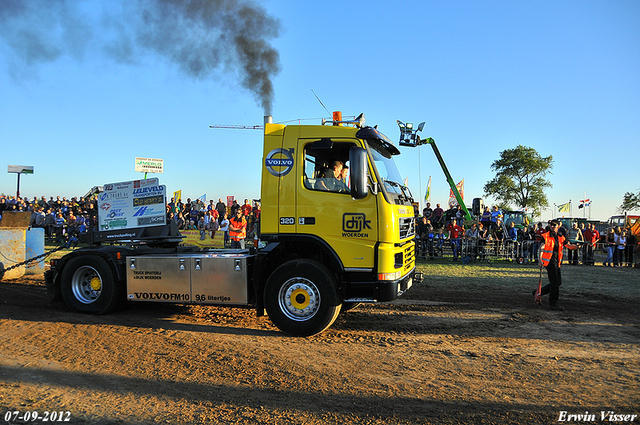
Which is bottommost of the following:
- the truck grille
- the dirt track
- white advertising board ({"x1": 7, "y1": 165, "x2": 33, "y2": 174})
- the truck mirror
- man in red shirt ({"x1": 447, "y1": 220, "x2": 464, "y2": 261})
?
the dirt track

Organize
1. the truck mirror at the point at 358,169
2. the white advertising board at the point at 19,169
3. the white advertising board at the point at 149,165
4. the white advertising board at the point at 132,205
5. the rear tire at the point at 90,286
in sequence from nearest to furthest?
the truck mirror at the point at 358,169 < the rear tire at the point at 90,286 < the white advertising board at the point at 132,205 < the white advertising board at the point at 149,165 < the white advertising board at the point at 19,169

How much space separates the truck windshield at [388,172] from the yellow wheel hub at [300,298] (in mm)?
1995

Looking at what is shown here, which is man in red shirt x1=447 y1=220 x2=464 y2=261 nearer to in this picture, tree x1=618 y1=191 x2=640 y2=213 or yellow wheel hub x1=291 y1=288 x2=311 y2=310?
yellow wheel hub x1=291 y1=288 x2=311 y2=310

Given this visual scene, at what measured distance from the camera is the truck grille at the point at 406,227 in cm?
652

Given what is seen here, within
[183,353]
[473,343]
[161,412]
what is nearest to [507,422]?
[473,343]

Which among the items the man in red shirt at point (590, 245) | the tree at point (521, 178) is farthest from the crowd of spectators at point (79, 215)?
the tree at point (521, 178)

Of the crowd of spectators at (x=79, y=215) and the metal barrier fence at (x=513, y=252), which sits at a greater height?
the crowd of spectators at (x=79, y=215)

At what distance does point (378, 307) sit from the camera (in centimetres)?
838

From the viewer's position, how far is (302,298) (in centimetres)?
630

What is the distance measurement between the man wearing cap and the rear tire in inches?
330

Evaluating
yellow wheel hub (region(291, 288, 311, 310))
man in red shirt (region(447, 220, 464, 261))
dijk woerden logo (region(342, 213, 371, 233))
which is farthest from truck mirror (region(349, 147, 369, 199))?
man in red shirt (region(447, 220, 464, 261))

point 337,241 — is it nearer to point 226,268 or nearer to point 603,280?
point 226,268

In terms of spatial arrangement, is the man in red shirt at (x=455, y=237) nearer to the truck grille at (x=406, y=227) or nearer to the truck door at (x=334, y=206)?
the truck grille at (x=406, y=227)

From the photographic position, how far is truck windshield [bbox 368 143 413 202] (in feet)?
21.0
